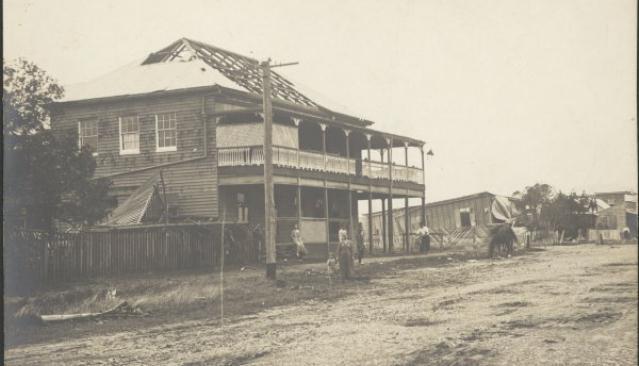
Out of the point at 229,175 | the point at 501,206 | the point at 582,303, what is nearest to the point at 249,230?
the point at 229,175

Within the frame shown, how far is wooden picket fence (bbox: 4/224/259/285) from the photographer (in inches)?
651

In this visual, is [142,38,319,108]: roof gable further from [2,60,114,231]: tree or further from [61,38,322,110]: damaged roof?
[2,60,114,231]: tree

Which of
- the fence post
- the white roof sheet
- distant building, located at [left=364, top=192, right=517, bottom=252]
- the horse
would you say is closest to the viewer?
the fence post

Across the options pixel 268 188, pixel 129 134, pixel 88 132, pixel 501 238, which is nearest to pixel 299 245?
pixel 129 134

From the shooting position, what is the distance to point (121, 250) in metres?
19.9

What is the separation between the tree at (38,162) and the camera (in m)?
15.1

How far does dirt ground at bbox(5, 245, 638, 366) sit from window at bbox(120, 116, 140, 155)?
9.46 meters

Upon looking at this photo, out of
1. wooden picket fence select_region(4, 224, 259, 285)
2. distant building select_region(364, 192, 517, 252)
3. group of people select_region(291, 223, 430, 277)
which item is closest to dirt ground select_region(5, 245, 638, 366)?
group of people select_region(291, 223, 430, 277)

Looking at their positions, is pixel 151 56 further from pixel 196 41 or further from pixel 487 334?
pixel 487 334

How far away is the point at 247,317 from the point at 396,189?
939 inches

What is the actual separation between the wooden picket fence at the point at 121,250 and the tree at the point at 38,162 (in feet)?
1.68

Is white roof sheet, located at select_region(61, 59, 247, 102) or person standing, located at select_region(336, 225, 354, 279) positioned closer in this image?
person standing, located at select_region(336, 225, 354, 279)

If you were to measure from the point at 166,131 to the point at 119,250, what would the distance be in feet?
27.4

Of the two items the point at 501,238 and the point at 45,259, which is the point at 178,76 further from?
the point at 501,238
